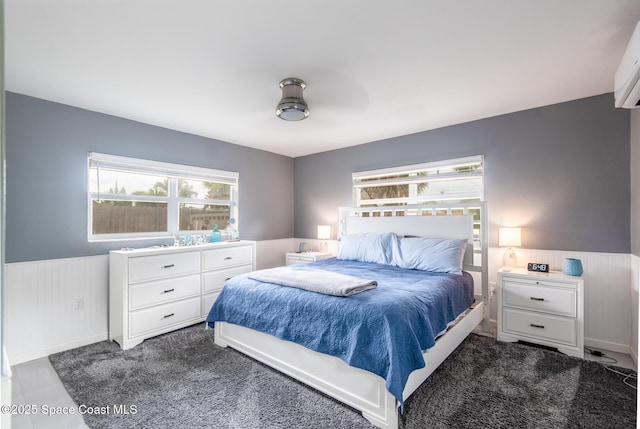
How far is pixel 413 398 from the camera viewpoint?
2061 millimetres

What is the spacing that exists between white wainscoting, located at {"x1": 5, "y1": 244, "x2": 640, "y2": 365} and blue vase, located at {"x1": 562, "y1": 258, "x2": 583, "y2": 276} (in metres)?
0.22

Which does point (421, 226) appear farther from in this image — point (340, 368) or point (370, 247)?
point (340, 368)

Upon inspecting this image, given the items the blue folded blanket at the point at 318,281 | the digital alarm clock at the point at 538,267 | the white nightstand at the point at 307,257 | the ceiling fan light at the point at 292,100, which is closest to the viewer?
the blue folded blanket at the point at 318,281

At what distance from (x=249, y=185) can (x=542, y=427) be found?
412cm

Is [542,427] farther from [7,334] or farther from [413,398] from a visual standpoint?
[7,334]

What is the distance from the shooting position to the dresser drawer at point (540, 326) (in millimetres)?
2683

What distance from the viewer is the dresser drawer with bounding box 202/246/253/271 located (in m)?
3.64

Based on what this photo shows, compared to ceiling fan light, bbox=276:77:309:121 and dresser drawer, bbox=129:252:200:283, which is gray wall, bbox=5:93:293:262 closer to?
dresser drawer, bbox=129:252:200:283

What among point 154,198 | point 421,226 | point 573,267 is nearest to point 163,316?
point 154,198

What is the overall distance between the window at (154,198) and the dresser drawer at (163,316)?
891mm

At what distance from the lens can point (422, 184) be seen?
13.4ft

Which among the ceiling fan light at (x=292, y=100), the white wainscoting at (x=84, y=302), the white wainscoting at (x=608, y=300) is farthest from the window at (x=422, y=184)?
the ceiling fan light at (x=292, y=100)

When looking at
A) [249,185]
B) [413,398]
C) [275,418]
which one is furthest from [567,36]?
[249,185]

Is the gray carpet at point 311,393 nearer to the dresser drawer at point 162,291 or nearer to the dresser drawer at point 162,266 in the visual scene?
the dresser drawer at point 162,291
